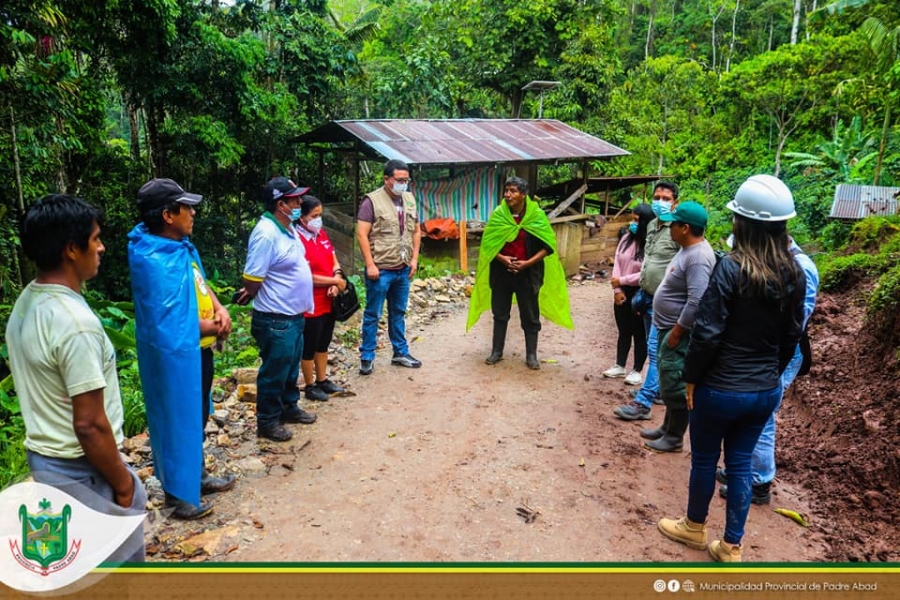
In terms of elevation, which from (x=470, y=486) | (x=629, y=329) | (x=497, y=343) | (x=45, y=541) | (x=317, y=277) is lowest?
(x=470, y=486)

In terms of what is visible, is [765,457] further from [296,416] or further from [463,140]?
[463,140]

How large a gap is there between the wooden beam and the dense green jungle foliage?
2917 millimetres

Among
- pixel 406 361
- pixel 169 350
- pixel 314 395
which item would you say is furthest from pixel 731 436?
pixel 406 361

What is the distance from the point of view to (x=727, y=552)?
3.04 m

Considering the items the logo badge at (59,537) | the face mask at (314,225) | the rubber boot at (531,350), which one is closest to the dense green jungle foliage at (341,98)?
the face mask at (314,225)

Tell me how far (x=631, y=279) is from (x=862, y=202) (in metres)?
9.69

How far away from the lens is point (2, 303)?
6797mm

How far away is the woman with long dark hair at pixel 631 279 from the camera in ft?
17.2

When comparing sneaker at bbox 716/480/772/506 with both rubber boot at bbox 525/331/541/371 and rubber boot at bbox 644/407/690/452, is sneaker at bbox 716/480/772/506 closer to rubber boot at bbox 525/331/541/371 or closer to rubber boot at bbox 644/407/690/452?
rubber boot at bbox 644/407/690/452

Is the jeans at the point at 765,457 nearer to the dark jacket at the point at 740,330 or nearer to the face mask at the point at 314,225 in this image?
the dark jacket at the point at 740,330

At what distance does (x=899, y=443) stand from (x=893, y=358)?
114 centimetres

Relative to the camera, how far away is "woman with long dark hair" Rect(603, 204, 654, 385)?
524cm

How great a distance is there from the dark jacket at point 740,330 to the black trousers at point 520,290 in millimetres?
3059

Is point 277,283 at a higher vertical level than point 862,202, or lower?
lower
